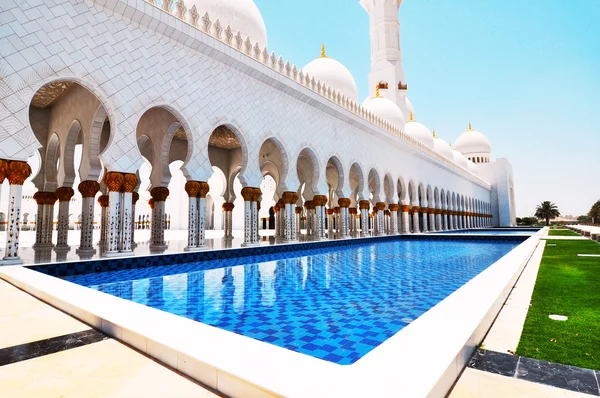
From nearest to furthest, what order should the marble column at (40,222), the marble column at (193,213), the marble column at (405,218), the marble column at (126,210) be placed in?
the marble column at (126,210) < the marble column at (193,213) < the marble column at (40,222) < the marble column at (405,218)

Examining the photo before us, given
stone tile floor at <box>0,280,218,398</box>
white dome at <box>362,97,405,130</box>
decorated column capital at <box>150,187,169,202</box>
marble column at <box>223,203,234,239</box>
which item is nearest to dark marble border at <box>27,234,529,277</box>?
decorated column capital at <box>150,187,169,202</box>

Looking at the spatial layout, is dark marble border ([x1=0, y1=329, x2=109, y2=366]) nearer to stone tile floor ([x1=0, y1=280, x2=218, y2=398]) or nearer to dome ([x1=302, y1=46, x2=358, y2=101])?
stone tile floor ([x1=0, y1=280, x2=218, y2=398])

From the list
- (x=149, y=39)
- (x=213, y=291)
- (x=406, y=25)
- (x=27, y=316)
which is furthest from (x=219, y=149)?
(x=406, y=25)

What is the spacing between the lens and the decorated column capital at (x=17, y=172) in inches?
194

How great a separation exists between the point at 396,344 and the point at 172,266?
17.5 ft

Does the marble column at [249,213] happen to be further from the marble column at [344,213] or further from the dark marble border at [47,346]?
the dark marble border at [47,346]

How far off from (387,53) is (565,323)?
2195 centimetres

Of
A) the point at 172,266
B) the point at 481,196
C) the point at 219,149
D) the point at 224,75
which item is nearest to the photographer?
the point at 172,266

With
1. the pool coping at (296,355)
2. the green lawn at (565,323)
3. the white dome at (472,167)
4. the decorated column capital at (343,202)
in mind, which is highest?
the white dome at (472,167)

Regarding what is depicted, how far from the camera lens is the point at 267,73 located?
352 inches

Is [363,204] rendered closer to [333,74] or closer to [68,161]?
[333,74]

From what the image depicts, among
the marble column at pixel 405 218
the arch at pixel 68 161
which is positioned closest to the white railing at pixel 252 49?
the arch at pixel 68 161

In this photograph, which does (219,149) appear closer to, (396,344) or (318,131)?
(318,131)

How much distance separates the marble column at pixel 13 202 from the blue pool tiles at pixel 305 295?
1.02m
